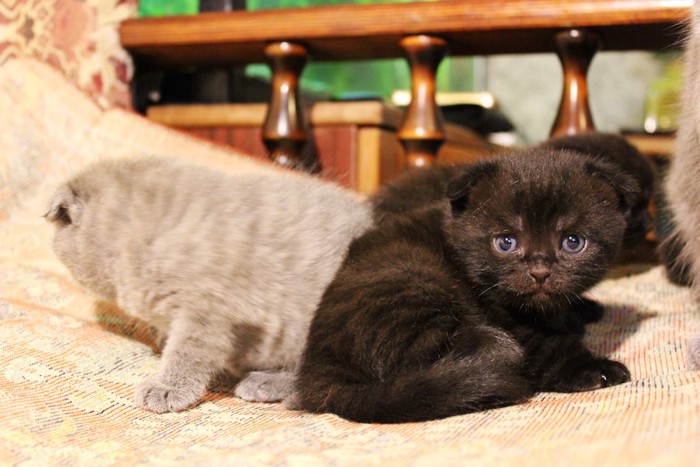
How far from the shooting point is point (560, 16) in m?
1.82

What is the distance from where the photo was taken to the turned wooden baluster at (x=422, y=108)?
196 centimetres

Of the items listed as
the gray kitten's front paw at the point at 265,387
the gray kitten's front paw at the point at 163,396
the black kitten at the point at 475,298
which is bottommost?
the gray kitten's front paw at the point at 265,387

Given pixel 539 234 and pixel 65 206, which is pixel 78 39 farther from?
pixel 539 234

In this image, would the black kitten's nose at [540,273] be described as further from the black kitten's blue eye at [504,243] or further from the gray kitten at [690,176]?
the gray kitten at [690,176]

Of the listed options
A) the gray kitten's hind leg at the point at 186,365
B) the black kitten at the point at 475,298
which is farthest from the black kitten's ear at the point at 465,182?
the gray kitten's hind leg at the point at 186,365

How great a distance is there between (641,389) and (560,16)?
3.61ft

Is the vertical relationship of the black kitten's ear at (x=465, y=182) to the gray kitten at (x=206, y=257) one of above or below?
above

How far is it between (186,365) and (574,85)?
130 centimetres

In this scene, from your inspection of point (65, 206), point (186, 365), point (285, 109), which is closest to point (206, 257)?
point (186, 365)

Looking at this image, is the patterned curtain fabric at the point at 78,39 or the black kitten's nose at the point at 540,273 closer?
the black kitten's nose at the point at 540,273

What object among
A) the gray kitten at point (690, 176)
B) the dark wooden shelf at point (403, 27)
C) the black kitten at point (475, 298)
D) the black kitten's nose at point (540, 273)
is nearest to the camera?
the black kitten at point (475, 298)

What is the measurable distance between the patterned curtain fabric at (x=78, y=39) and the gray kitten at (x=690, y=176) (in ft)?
5.03

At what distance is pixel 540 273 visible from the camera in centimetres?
119

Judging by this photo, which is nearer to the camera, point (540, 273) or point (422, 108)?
point (540, 273)
